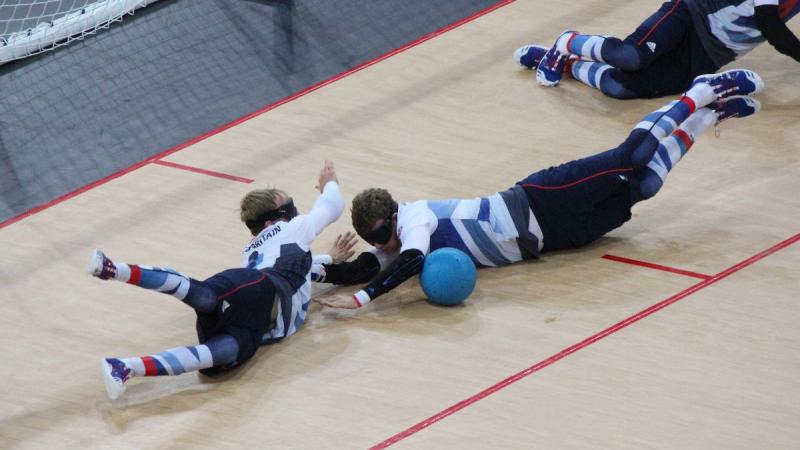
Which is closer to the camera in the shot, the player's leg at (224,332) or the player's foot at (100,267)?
the player's foot at (100,267)

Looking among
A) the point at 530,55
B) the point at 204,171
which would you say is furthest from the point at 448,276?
the point at 530,55

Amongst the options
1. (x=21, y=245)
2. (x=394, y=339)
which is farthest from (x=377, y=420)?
(x=21, y=245)

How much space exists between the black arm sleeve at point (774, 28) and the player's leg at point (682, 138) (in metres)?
0.89

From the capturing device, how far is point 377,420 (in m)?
4.51

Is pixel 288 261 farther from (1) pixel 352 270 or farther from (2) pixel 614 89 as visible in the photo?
(2) pixel 614 89

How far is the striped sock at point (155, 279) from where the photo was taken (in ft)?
15.0

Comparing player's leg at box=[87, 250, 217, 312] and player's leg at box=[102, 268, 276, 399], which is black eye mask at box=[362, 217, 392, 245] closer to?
player's leg at box=[102, 268, 276, 399]

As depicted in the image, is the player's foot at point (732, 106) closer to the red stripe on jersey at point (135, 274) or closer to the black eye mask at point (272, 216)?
the black eye mask at point (272, 216)

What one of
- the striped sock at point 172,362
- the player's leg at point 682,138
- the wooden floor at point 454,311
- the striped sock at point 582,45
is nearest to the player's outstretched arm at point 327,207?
the wooden floor at point 454,311

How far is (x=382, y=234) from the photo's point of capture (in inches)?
205

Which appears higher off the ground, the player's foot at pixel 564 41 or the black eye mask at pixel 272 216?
the player's foot at pixel 564 41

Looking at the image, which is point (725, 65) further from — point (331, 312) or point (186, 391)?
point (186, 391)

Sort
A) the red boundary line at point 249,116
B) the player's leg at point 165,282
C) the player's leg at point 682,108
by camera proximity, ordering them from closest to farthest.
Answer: the player's leg at point 165,282 → the player's leg at point 682,108 → the red boundary line at point 249,116

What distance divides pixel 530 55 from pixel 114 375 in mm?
3559
